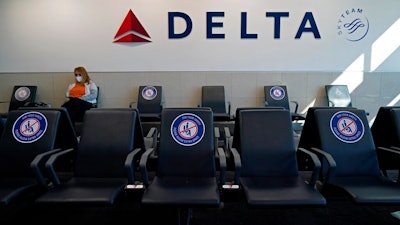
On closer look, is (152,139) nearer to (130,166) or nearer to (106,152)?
(106,152)

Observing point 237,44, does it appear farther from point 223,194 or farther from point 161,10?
point 223,194

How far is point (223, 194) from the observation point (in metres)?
1.95

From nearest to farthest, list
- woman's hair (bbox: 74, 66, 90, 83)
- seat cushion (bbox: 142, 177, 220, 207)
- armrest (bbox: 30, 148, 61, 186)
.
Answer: seat cushion (bbox: 142, 177, 220, 207), armrest (bbox: 30, 148, 61, 186), woman's hair (bbox: 74, 66, 90, 83)

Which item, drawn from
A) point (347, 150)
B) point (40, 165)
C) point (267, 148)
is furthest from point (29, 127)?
point (347, 150)

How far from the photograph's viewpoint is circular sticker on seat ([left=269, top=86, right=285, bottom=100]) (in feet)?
15.8

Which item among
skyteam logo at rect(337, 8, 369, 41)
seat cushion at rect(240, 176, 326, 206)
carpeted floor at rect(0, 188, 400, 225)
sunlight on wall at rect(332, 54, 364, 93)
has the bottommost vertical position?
carpeted floor at rect(0, 188, 400, 225)

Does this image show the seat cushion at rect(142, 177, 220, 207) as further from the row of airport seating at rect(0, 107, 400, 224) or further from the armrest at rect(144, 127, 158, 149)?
the armrest at rect(144, 127, 158, 149)

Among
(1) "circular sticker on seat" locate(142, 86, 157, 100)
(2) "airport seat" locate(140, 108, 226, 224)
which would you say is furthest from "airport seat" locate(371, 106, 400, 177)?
(1) "circular sticker on seat" locate(142, 86, 157, 100)

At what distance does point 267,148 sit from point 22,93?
434 centimetres

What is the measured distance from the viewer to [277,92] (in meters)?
4.84

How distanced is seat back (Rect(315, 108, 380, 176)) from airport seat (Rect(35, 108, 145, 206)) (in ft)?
4.52

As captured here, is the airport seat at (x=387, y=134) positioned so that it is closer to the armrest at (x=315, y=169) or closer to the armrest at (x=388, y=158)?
the armrest at (x=388, y=158)

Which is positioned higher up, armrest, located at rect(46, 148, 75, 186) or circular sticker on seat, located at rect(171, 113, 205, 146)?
circular sticker on seat, located at rect(171, 113, 205, 146)

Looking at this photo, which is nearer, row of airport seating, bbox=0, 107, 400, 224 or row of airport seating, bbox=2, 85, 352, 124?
row of airport seating, bbox=0, 107, 400, 224
